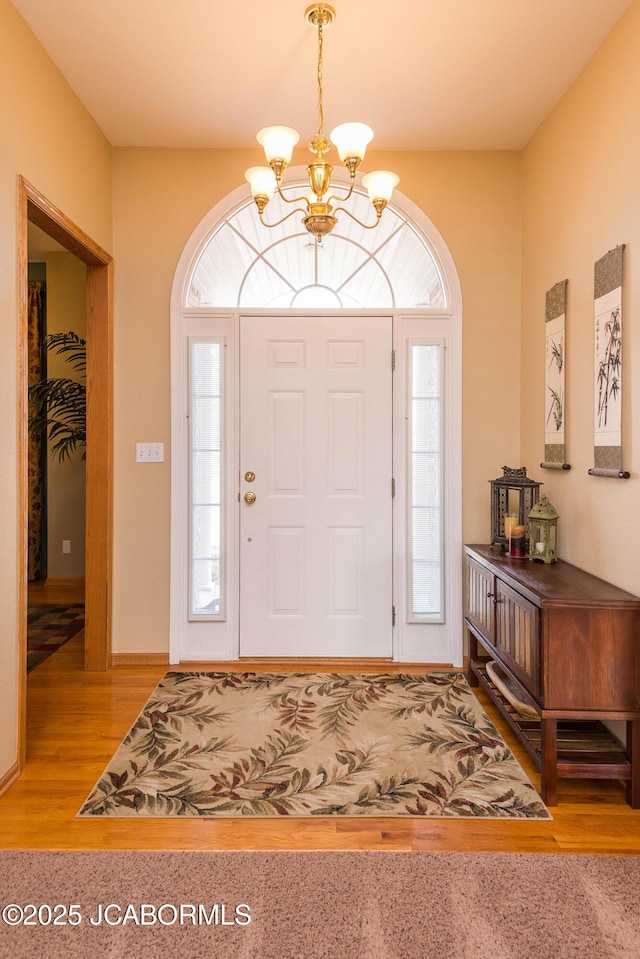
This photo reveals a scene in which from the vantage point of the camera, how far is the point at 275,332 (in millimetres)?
3477

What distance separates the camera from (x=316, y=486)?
3.52 m

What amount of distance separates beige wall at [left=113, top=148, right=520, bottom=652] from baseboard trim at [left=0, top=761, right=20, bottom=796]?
3.94ft

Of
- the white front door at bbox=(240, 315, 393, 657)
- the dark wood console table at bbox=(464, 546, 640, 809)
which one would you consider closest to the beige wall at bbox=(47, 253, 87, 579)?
the white front door at bbox=(240, 315, 393, 657)

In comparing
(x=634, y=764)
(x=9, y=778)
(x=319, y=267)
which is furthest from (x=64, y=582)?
(x=634, y=764)

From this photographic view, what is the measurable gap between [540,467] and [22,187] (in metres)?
2.73

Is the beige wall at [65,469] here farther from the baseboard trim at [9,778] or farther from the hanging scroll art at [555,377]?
the hanging scroll art at [555,377]

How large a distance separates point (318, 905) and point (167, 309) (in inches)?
117

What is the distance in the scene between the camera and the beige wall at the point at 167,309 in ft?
11.4

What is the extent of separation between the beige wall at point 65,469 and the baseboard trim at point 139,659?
6.81 ft

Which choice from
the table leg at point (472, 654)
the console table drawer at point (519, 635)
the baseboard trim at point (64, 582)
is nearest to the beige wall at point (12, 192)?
the console table drawer at point (519, 635)

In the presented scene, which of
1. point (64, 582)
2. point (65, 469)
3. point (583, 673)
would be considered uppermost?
point (65, 469)

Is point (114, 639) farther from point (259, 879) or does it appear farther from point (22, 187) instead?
point (22, 187)

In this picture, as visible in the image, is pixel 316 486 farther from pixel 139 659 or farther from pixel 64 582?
pixel 64 582

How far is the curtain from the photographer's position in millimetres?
5555
